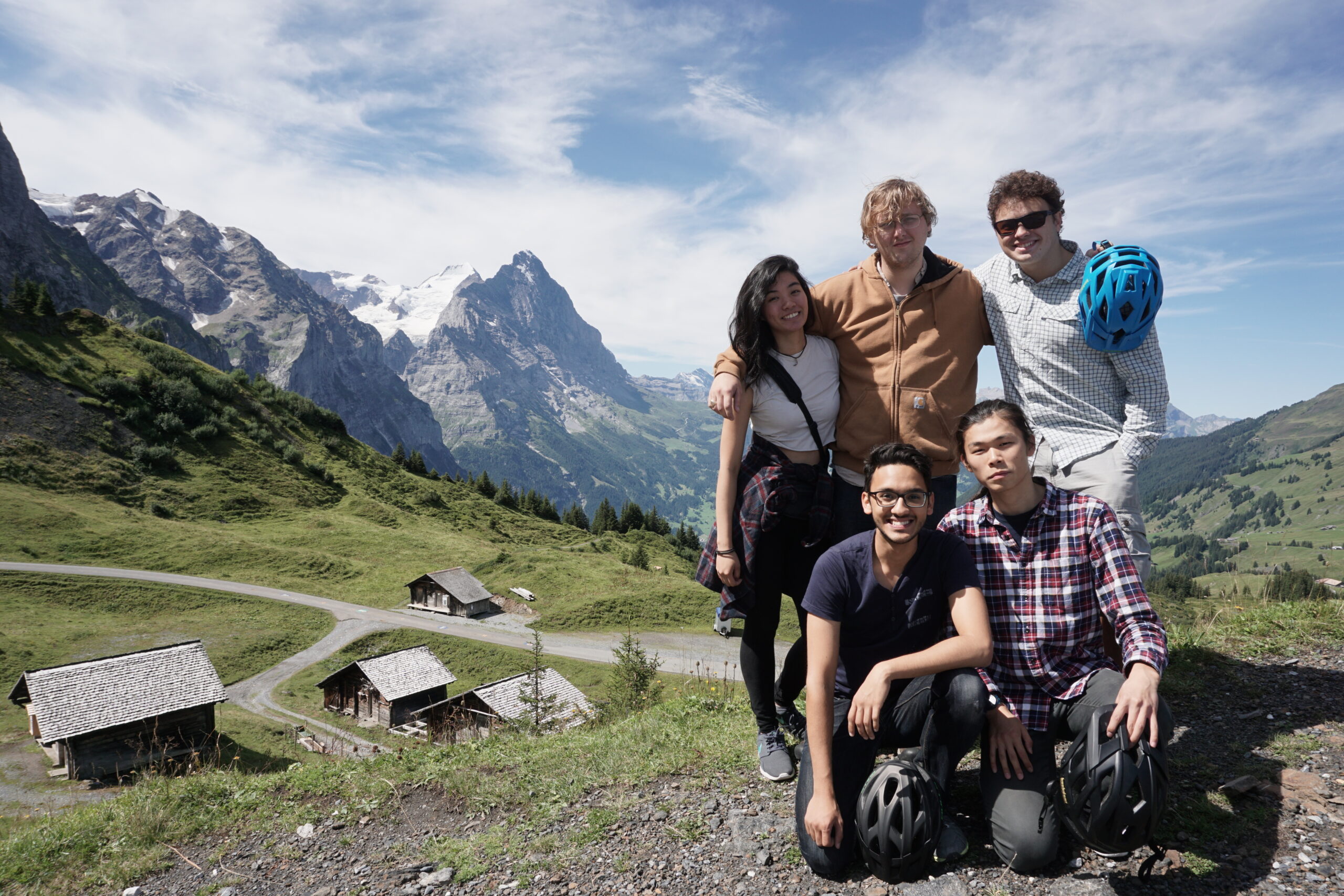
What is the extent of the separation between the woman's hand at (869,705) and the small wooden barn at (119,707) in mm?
30274

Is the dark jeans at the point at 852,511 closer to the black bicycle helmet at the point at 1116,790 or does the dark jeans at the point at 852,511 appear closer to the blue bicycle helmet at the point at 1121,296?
the blue bicycle helmet at the point at 1121,296

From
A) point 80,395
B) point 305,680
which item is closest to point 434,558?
point 305,680

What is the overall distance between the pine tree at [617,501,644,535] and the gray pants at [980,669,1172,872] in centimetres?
8447

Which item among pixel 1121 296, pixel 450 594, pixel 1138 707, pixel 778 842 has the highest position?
pixel 1121 296

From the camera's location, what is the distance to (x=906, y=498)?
3.80m

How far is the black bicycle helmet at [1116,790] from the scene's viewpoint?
3.20m

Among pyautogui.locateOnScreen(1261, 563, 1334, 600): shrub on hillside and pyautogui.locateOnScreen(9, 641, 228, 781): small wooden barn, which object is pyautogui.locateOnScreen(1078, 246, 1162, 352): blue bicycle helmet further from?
pyautogui.locateOnScreen(9, 641, 228, 781): small wooden barn

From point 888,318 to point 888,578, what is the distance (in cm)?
197

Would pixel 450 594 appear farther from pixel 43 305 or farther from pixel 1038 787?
pixel 43 305

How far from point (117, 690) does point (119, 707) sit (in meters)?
0.83

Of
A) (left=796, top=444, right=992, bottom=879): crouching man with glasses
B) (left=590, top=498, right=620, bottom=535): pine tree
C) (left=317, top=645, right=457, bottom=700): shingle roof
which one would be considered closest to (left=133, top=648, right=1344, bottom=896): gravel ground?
(left=796, top=444, right=992, bottom=879): crouching man with glasses

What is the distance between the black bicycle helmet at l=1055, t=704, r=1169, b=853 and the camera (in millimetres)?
3197

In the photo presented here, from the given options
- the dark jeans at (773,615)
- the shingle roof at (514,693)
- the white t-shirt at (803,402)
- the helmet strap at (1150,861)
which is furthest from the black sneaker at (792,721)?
the shingle roof at (514,693)

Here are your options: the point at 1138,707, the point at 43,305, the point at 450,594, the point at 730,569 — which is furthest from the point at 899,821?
the point at 43,305
